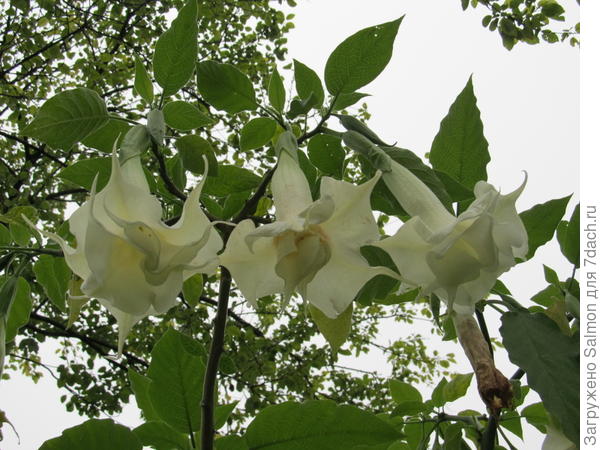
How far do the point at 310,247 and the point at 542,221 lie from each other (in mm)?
370

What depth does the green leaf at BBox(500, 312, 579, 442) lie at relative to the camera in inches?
16.0

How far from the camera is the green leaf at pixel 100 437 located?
527mm

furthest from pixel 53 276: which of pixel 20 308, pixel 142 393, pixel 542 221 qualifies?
pixel 542 221

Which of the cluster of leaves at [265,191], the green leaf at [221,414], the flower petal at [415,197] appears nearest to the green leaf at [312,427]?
the cluster of leaves at [265,191]

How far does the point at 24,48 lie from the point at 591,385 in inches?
127

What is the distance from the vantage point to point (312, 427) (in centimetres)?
56

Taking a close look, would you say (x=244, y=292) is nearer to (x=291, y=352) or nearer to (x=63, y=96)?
(x=63, y=96)

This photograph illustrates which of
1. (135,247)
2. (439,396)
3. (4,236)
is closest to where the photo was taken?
(135,247)

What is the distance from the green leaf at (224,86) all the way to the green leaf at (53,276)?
0.33m

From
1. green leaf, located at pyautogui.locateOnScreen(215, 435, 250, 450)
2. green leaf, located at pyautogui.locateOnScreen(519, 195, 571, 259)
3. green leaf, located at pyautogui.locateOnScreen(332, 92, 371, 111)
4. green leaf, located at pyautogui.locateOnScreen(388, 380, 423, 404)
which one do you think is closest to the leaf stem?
green leaf, located at pyautogui.locateOnScreen(215, 435, 250, 450)

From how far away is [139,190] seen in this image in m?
0.37

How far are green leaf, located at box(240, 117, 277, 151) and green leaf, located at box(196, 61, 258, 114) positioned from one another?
0.02 metres

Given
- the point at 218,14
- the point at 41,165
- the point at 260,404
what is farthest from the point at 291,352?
the point at 218,14

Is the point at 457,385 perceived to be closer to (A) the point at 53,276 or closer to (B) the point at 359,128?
(B) the point at 359,128
